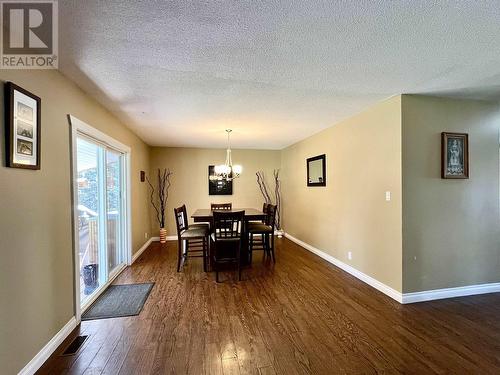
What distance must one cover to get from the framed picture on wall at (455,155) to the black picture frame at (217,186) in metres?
4.51

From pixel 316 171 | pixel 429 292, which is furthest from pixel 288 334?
pixel 316 171

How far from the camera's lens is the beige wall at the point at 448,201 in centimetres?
284

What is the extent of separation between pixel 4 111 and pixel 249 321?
2.51 meters

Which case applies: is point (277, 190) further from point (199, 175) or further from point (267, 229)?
point (267, 229)

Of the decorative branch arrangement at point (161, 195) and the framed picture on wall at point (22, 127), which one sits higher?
the framed picture on wall at point (22, 127)

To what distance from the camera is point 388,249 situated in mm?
3004

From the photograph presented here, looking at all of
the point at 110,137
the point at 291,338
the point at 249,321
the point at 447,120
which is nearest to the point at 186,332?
the point at 249,321

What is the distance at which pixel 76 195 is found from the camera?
2438 millimetres

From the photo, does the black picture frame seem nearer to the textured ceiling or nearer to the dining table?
the dining table

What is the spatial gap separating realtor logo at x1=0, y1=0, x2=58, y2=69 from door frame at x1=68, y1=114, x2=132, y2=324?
0.64 m

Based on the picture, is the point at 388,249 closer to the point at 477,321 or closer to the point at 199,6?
the point at 477,321

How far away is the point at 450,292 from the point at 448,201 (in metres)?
1.08

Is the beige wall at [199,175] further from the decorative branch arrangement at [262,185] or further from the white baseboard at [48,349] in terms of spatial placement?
the white baseboard at [48,349]

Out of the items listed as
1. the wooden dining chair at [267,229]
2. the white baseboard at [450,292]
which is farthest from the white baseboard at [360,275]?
the wooden dining chair at [267,229]
